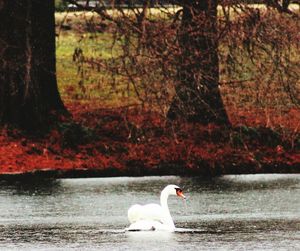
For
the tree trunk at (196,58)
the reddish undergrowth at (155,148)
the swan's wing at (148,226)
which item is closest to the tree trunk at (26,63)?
the reddish undergrowth at (155,148)

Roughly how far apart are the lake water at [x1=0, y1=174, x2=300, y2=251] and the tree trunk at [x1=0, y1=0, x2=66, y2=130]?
4189 mm

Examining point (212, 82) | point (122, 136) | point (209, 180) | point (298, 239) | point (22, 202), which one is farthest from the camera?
point (122, 136)

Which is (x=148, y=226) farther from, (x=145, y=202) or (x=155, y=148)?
(x=155, y=148)

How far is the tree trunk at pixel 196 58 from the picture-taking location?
28.9 metres

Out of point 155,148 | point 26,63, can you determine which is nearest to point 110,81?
point 155,148

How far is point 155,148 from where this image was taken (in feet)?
102

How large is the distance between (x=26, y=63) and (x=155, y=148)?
3.53 meters

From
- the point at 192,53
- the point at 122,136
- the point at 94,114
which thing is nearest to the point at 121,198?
the point at 192,53

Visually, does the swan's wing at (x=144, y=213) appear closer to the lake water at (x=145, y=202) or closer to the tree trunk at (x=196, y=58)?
the lake water at (x=145, y=202)

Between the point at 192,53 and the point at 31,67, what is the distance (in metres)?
4.14

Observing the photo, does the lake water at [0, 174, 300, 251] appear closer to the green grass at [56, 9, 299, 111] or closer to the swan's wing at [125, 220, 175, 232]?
the swan's wing at [125, 220, 175, 232]

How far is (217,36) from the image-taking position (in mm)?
28969

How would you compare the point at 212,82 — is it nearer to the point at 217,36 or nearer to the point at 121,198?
the point at 217,36

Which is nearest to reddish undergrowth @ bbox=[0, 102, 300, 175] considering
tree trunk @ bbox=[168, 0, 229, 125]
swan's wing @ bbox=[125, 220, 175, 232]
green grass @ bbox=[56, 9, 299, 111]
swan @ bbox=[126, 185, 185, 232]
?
green grass @ bbox=[56, 9, 299, 111]
